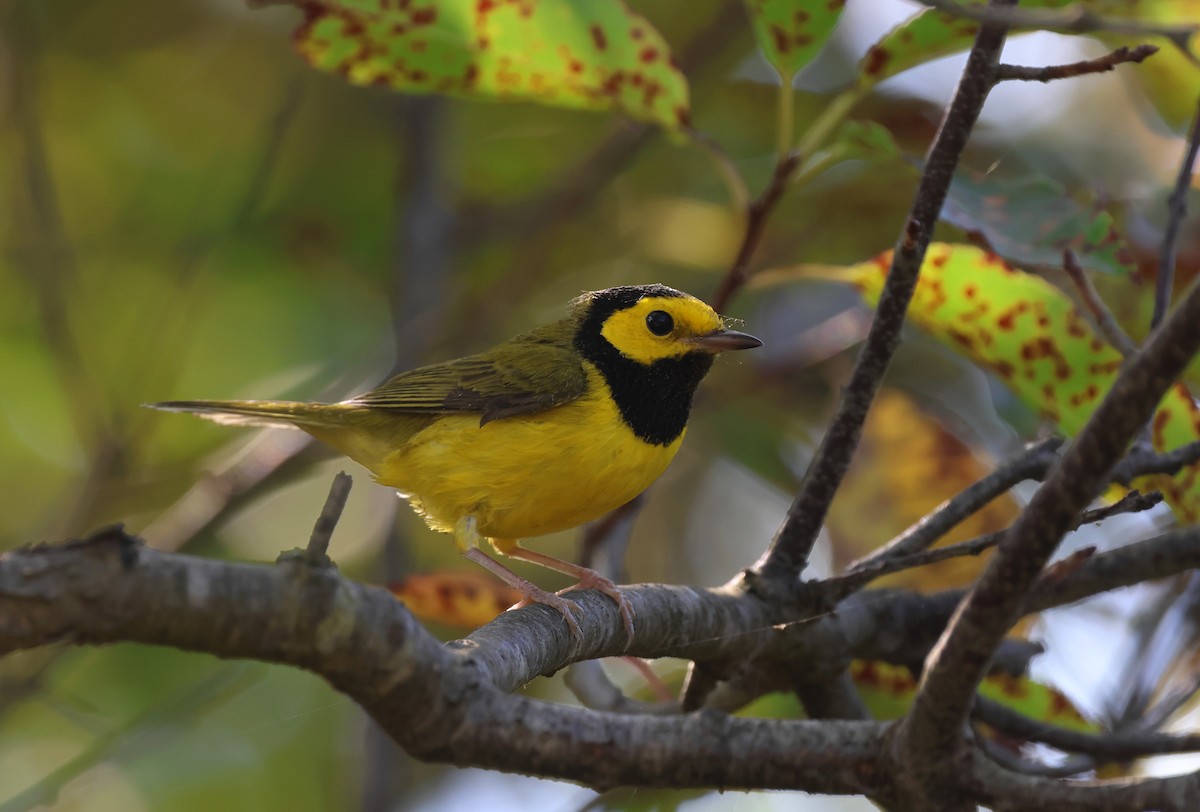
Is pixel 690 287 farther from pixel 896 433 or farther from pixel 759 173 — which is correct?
pixel 896 433

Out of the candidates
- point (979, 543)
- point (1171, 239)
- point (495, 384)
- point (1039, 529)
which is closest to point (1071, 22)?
point (1039, 529)

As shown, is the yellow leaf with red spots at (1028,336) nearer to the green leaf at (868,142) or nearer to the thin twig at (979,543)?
the green leaf at (868,142)

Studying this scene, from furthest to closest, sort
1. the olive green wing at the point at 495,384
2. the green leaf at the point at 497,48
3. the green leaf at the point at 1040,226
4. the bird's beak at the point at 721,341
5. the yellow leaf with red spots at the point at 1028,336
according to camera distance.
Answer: the bird's beak at the point at 721,341
the olive green wing at the point at 495,384
the green leaf at the point at 497,48
the yellow leaf with red spots at the point at 1028,336
the green leaf at the point at 1040,226

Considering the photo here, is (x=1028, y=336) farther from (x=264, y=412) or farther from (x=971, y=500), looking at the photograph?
(x=264, y=412)

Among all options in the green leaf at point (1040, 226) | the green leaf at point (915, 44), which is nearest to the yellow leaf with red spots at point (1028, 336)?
the green leaf at point (1040, 226)

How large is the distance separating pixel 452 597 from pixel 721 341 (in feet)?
4.37

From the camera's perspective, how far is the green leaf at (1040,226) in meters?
3.05

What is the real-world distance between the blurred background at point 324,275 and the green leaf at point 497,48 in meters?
1.74

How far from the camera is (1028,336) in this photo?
3246 millimetres

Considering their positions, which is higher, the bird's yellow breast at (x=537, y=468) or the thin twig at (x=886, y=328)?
the thin twig at (x=886, y=328)

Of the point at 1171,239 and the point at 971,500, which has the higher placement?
the point at 1171,239

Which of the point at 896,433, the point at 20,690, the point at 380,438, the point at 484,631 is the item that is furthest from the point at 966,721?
the point at 20,690

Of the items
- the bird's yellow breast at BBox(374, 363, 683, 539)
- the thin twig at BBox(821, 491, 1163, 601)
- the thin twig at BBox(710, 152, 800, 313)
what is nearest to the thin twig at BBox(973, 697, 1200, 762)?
the thin twig at BBox(821, 491, 1163, 601)

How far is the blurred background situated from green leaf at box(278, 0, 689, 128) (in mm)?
1736
